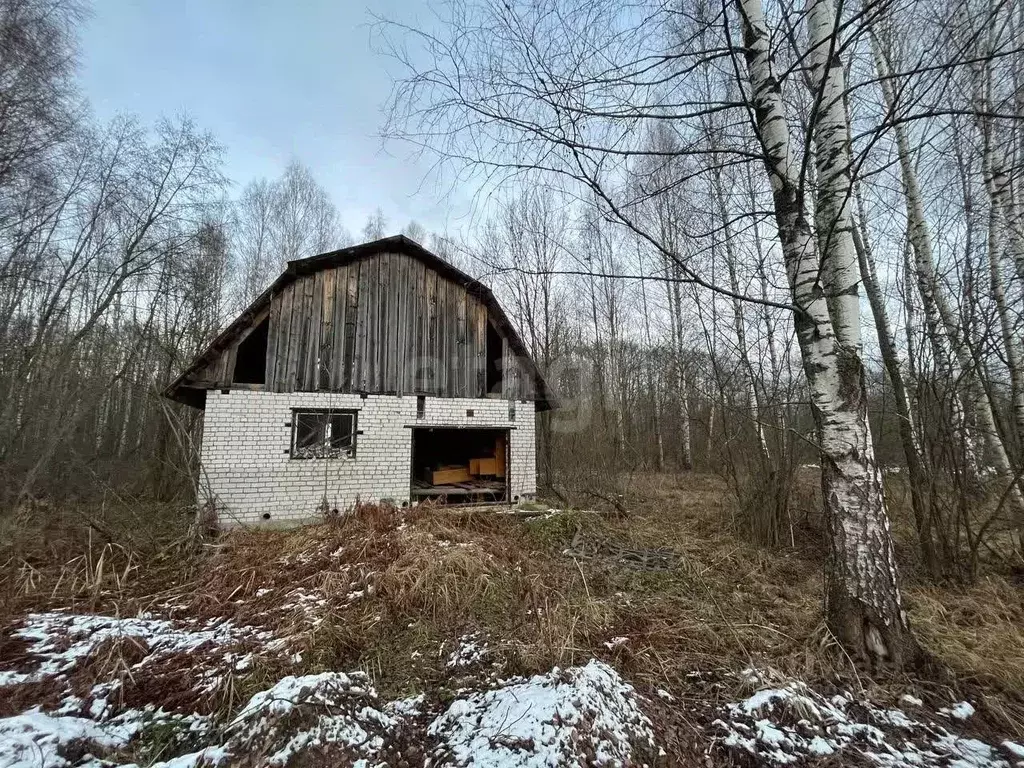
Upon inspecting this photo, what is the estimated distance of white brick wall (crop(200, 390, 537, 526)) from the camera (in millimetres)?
7906

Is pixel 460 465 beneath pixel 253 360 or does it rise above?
beneath

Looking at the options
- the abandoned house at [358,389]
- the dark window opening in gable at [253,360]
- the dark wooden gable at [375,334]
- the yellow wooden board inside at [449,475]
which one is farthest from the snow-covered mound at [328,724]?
the dark window opening in gable at [253,360]

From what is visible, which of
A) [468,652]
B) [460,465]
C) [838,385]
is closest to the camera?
[838,385]

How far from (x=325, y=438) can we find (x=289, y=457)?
755mm

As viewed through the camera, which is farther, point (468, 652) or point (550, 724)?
point (468, 652)

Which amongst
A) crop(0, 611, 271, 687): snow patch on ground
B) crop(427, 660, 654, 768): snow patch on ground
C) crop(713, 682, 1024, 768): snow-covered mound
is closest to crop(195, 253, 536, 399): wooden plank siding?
crop(0, 611, 271, 687): snow patch on ground

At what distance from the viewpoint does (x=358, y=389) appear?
8.99 metres

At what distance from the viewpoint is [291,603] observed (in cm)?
472

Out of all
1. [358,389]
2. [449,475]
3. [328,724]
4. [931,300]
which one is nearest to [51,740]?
[328,724]

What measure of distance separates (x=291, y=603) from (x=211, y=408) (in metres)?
5.15

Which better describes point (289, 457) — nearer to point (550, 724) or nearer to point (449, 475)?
point (449, 475)

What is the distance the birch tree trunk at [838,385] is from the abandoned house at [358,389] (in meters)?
7.29

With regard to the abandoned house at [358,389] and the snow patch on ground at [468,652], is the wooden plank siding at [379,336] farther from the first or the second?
the snow patch on ground at [468,652]

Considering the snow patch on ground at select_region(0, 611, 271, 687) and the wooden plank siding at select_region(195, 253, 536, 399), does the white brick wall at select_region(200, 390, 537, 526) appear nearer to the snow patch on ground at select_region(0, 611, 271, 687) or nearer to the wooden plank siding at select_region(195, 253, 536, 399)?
the wooden plank siding at select_region(195, 253, 536, 399)
